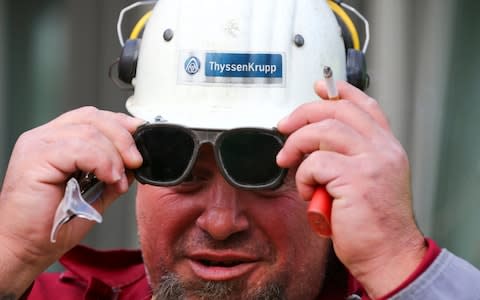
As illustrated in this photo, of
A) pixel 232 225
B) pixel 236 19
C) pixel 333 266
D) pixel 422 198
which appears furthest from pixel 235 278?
pixel 422 198

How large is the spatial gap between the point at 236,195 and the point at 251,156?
0.53 feet

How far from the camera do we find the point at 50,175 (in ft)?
6.80

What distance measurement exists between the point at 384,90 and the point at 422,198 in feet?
1.19

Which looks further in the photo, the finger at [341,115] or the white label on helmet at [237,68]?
the white label on helmet at [237,68]

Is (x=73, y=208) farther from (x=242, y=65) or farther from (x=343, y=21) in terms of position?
(x=343, y=21)

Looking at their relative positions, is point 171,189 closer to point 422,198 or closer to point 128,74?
point 128,74

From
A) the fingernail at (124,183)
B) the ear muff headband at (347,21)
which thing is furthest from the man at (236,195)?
the ear muff headband at (347,21)

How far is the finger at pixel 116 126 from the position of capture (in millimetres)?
2055

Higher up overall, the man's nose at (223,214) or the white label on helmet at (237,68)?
the white label on helmet at (237,68)

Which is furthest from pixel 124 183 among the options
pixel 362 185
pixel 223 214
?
pixel 362 185

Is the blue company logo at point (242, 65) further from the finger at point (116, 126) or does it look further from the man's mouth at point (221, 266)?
the man's mouth at point (221, 266)

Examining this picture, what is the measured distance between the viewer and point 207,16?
2.28 metres

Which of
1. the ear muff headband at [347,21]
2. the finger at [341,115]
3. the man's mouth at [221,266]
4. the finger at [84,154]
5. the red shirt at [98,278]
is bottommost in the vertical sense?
the red shirt at [98,278]

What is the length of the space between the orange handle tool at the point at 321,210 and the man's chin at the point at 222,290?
1.09 ft
